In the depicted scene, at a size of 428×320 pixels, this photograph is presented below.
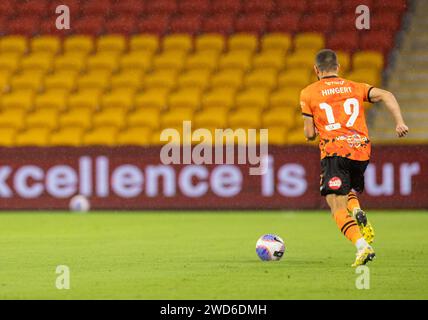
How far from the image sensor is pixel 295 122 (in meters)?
18.2

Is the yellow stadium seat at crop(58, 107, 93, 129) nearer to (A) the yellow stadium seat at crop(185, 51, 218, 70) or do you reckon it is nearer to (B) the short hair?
(A) the yellow stadium seat at crop(185, 51, 218, 70)

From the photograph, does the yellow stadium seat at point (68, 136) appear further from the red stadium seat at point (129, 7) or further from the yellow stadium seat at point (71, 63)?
Answer: the red stadium seat at point (129, 7)

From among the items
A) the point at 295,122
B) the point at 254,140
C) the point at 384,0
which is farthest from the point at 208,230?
the point at 384,0

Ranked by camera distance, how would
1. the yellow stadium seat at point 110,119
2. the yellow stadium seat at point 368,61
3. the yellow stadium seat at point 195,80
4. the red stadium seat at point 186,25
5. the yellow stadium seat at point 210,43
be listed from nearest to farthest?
the yellow stadium seat at point 110,119 < the yellow stadium seat at point 195,80 < the yellow stadium seat at point 368,61 < the yellow stadium seat at point 210,43 < the red stadium seat at point 186,25

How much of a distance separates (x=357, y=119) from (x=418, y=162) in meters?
7.19

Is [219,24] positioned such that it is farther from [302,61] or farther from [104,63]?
[104,63]

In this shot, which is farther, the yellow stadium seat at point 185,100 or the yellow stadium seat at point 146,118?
the yellow stadium seat at point 185,100

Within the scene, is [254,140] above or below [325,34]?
below

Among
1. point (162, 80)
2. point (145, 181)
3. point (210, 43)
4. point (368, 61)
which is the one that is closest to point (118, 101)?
point (162, 80)

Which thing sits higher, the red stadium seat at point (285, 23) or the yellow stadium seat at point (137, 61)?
the red stadium seat at point (285, 23)

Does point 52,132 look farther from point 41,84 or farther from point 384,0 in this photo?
point 384,0

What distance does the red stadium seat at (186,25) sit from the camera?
20.5 m

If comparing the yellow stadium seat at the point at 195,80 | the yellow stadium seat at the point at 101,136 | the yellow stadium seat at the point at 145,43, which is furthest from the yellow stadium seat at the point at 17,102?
the yellow stadium seat at the point at 195,80

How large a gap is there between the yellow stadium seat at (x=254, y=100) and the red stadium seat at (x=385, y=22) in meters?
2.69
